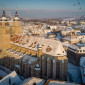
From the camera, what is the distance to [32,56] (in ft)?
124

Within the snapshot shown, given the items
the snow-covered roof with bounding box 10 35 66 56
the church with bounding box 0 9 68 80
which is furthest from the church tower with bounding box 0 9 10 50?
the snow-covered roof with bounding box 10 35 66 56

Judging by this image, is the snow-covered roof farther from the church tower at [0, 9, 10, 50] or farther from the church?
the church tower at [0, 9, 10, 50]

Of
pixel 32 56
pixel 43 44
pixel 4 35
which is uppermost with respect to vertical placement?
pixel 4 35

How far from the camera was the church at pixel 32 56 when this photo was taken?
3269cm

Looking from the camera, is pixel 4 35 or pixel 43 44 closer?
pixel 43 44

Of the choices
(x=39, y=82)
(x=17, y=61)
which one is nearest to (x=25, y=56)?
(x=17, y=61)

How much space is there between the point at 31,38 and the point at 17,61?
7.48 metres

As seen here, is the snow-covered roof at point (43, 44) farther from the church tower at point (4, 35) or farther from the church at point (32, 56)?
the church tower at point (4, 35)

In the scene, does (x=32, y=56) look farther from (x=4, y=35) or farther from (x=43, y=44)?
(x=4, y=35)

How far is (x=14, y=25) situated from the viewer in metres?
50.5

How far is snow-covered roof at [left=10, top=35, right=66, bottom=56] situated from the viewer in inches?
1308

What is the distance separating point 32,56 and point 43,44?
4822 mm

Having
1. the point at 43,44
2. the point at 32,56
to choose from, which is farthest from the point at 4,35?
the point at 43,44

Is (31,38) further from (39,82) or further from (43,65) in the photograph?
(39,82)
